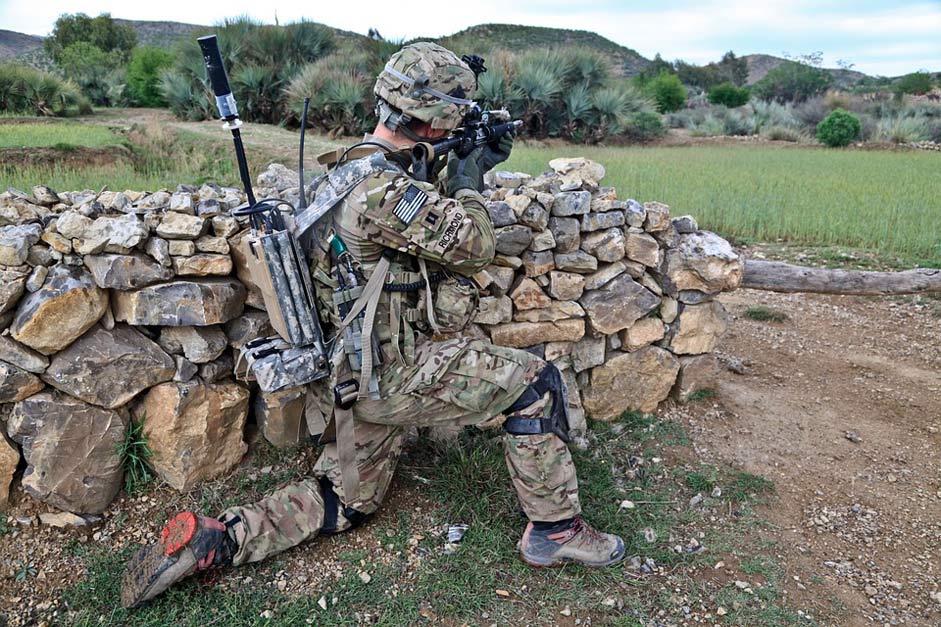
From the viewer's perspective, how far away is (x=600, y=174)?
12.7 ft

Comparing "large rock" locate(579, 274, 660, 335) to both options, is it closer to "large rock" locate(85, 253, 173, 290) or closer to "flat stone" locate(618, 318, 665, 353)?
"flat stone" locate(618, 318, 665, 353)

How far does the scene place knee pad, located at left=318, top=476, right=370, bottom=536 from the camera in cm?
293

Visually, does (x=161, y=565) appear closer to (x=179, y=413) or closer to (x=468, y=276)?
(x=179, y=413)

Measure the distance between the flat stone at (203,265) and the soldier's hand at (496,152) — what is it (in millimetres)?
1184

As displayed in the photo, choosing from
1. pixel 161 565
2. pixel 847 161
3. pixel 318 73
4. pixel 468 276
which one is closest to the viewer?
pixel 161 565

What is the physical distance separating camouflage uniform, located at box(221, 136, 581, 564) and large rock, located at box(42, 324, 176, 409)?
0.67 metres

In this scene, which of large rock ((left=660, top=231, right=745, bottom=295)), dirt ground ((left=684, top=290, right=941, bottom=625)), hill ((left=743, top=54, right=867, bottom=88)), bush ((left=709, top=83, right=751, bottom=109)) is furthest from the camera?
hill ((left=743, top=54, right=867, bottom=88))

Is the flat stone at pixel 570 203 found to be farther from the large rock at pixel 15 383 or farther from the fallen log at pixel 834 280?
the large rock at pixel 15 383

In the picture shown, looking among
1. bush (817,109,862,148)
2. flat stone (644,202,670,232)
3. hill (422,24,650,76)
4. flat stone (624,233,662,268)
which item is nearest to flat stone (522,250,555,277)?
flat stone (624,233,662,268)

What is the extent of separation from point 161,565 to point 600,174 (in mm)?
2859

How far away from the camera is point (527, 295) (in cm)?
365

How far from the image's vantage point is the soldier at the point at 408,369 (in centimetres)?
253

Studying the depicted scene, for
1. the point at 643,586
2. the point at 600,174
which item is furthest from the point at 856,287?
the point at 643,586

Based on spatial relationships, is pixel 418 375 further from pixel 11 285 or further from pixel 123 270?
pixel 11 285
